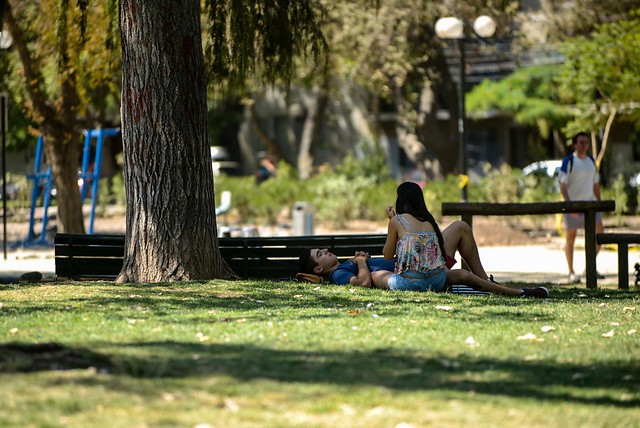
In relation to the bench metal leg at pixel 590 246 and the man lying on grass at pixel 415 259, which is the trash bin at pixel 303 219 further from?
the man lying on grass at pixel 415 259

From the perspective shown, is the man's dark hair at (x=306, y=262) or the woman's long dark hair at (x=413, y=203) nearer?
the woman's long dark hair at (x=413, y=203)

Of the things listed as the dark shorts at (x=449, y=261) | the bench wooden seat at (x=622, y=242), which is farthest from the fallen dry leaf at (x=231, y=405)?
the bench wooden seat at (x=622, y=242)

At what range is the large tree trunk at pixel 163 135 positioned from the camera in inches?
427

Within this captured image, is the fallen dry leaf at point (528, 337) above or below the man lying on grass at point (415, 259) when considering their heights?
below

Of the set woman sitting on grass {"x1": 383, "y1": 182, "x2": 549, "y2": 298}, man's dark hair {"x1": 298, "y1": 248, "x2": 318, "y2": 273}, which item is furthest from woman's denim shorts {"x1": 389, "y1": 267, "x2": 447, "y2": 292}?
man's dark hair {"x1": 298, "y1": 248, "x2": 318, "y2": 273}

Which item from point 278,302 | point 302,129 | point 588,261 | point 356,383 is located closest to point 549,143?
point 302,129

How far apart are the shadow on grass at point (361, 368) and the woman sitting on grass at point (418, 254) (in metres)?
3.21

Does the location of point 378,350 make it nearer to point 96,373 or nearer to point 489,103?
point 96,373

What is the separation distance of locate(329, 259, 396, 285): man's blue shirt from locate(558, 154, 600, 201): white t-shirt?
4.13 metres

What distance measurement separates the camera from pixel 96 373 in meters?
Result: 6.05

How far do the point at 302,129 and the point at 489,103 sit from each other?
1508 centimetres

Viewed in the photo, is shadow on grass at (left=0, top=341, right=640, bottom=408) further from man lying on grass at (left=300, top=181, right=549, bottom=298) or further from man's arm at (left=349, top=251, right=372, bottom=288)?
man's arm at (left=349, top=251, right=372, bottom=288)

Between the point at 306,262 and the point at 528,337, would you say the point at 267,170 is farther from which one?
the point at 528,337

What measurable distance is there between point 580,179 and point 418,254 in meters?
4.77
